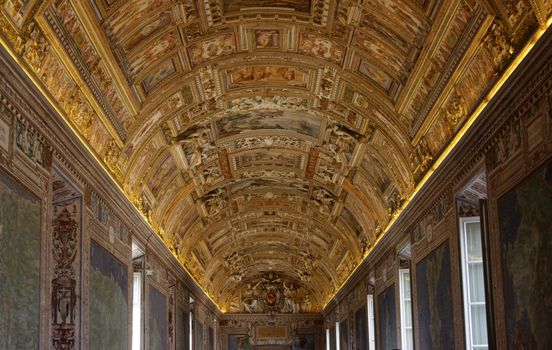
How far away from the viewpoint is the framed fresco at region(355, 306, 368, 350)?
32.8m

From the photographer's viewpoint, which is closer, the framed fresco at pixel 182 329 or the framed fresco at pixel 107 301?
the framed fresco at pixel 107 301

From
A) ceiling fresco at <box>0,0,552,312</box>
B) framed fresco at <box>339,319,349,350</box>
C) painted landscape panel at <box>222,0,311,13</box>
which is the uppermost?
painted landscape panel at <box>222,0,311,13</box>

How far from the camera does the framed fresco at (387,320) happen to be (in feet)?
86.4

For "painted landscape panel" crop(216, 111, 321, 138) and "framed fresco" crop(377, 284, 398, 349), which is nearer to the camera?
"painted landscape panel" crop(216, 111, 321, 138)

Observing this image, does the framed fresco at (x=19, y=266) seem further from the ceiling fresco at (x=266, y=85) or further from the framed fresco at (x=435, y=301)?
the framed fresco at (x=435, y=301)

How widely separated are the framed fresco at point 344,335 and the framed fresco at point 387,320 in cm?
1087

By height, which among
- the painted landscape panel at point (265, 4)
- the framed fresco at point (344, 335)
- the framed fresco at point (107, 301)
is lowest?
the framed fresco at point (344, 335)

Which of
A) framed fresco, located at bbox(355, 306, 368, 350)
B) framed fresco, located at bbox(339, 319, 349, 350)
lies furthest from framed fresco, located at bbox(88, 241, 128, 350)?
framed fresco, located at bbox(339, 319, 349, 350)

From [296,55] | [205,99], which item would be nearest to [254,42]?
[296,55]

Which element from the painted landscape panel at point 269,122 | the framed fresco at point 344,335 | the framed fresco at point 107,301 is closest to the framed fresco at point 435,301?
the painted landscape panel at point 269,122

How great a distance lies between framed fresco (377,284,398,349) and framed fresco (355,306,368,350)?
11.3 feet

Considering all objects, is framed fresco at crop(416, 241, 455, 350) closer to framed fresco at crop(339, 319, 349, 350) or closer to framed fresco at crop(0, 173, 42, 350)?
framed fresco at crop(0, 173, 42, 350)

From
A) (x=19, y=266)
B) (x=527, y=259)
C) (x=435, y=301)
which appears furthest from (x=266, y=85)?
(x=527, y=259)

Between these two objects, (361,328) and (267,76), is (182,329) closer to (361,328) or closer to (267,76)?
(361,328)
